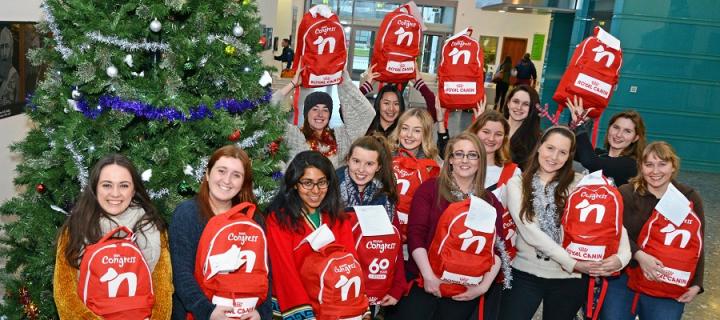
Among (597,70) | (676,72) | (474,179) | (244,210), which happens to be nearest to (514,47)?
(676,72)

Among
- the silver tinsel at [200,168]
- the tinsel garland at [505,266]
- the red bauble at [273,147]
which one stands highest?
the red bauble at [273,147]

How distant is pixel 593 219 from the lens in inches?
114

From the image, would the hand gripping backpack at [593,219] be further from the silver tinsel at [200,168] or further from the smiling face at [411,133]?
the silver tinsel at [200,168]

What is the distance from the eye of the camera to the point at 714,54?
10250 millimetres

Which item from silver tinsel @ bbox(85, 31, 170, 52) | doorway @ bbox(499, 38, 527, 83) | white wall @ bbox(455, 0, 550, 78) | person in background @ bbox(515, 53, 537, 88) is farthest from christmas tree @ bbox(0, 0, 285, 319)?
doorway @ bbox(499, 38, 527, 83)

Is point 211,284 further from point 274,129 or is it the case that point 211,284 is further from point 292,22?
point 292,22

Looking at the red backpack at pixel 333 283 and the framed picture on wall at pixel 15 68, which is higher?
the framed picture on wall at pixel 15 68

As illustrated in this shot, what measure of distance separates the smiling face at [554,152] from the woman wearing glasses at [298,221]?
112cm

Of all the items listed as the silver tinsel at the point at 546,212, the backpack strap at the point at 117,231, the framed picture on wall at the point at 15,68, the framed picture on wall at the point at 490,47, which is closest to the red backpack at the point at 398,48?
the silver tinsel at the point at 546,212

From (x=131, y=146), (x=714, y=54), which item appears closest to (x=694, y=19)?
(x=714, y=54)

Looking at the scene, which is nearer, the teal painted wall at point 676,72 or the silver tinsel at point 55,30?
the silver tinsel at point 55,30

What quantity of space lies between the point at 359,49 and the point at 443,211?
17420 mm

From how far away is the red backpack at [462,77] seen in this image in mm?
4484

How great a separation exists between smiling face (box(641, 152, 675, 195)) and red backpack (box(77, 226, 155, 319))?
259 cm
